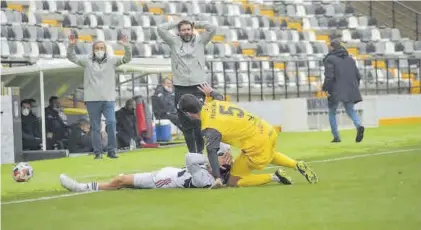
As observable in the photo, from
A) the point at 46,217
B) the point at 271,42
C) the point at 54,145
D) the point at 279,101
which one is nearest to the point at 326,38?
the point at 271,42

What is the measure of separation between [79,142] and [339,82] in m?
5.30

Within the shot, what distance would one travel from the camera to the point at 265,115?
91.7ft

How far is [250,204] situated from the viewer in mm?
9328

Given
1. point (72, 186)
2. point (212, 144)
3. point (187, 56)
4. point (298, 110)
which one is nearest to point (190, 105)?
point (212, 144)

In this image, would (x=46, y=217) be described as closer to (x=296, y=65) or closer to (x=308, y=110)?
(x=308, y=110)

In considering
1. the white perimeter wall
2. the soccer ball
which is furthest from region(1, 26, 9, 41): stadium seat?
the soccer ball

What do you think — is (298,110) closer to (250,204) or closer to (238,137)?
(238,137)

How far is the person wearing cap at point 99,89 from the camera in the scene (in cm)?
1784

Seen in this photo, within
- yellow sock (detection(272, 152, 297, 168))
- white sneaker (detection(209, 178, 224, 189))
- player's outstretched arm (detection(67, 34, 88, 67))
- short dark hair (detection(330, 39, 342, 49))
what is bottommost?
white sneaker (detection(209, 178, 224, 189))

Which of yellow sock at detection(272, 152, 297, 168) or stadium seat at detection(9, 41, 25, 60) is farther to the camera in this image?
stadium seat at detection(9, 41, 25, 60)

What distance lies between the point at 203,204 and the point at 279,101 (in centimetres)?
1862

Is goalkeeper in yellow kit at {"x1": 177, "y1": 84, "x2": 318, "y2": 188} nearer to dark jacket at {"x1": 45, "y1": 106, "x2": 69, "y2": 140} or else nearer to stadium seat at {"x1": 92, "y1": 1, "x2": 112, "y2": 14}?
dark jacket at {"x1": 45, "y1": 106, "x2": 69, "y2": 140}

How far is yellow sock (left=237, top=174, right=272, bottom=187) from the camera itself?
36.1 ft

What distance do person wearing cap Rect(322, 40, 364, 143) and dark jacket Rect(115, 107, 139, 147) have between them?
409 cm
